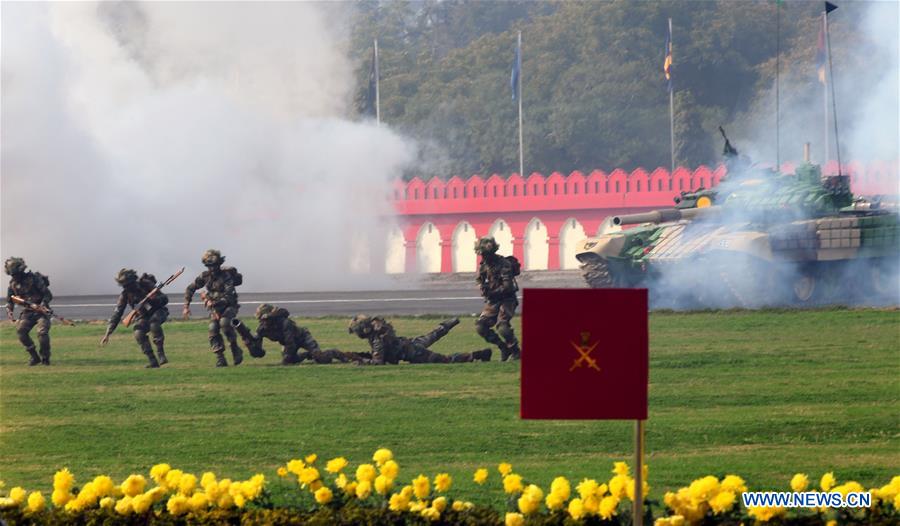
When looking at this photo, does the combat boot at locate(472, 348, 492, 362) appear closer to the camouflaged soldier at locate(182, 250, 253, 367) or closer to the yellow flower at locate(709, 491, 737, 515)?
the camouflaged soldier at locate(182, 250, 253, 367)

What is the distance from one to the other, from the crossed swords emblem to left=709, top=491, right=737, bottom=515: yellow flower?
54.4 inches

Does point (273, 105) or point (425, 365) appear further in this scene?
point (273, 105)

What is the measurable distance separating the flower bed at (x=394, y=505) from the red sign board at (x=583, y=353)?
3.56 feet

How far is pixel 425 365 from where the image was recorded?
18438 mm

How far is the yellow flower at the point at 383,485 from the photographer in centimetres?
868

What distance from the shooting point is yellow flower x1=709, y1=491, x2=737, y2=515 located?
8156 mm

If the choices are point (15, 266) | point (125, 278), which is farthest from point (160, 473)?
point (15, 266)

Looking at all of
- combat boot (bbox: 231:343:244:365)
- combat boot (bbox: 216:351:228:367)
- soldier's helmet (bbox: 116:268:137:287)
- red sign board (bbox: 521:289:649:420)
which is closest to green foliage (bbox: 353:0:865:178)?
soldier's helmet (bbox: 116:268:137:287)

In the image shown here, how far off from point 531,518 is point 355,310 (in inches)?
824

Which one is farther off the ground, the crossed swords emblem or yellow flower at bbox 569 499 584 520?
the crossed swords emblem

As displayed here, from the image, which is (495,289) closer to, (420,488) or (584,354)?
(420,488)

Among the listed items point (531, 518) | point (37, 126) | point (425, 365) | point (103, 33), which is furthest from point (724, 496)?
point (103, 33)

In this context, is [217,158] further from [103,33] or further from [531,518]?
[531,518]

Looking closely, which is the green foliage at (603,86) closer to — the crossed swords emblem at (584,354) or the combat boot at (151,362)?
the combat boot at (151,362)
